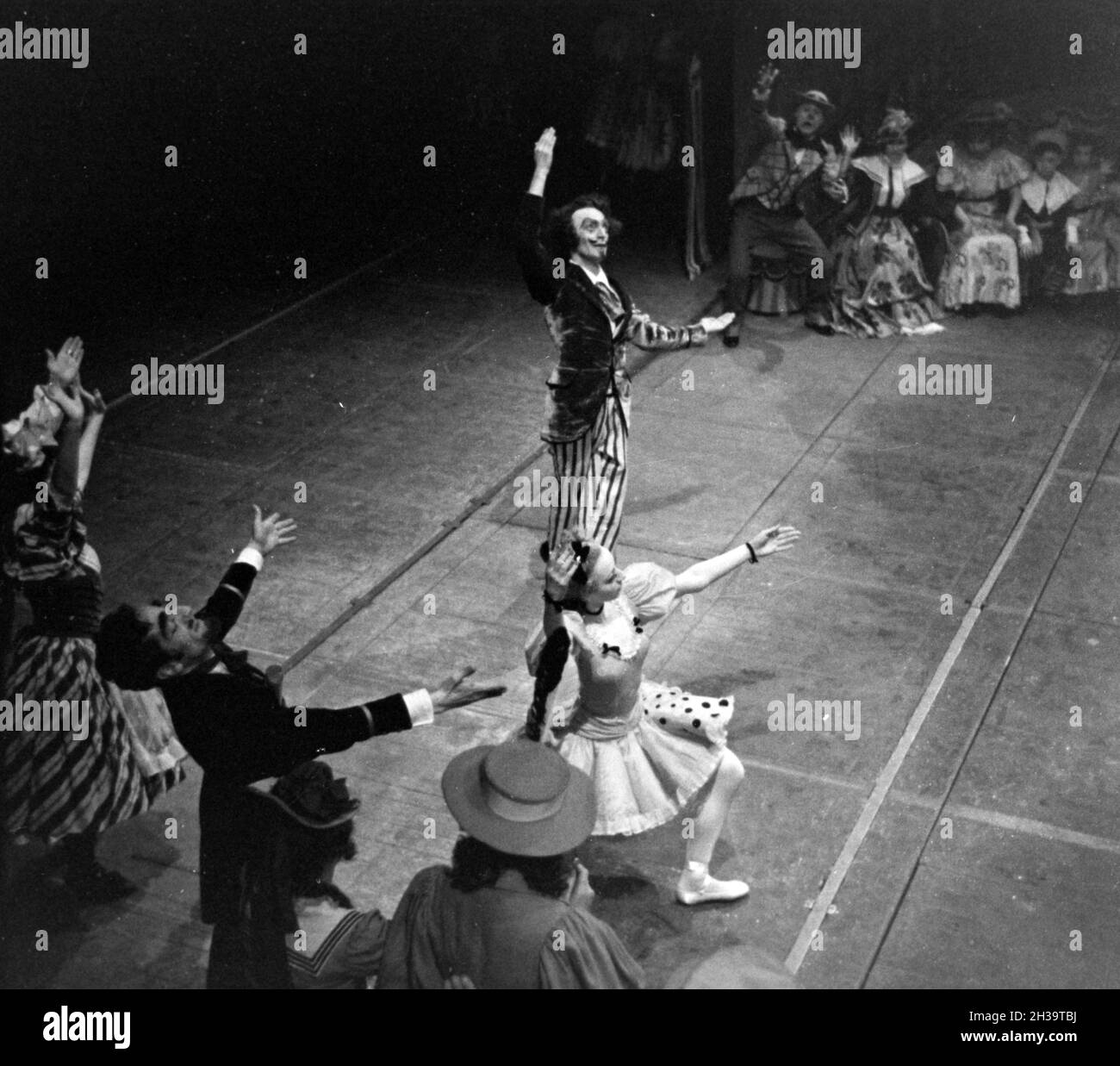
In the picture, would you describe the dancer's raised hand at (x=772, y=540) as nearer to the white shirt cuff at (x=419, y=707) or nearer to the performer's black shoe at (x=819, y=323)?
the white shirt cuff at (x=419, y=707)

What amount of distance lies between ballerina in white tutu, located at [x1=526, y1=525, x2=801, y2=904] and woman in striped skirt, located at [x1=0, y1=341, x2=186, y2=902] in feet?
5.98

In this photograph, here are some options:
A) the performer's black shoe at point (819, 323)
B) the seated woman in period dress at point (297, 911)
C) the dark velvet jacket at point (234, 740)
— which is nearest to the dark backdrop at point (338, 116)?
the performer's black shoe at point (819, 323)

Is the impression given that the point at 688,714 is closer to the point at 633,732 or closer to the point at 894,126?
the point at 633,732

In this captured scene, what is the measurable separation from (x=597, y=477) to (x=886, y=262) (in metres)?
5.60

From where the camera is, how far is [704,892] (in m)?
7.25

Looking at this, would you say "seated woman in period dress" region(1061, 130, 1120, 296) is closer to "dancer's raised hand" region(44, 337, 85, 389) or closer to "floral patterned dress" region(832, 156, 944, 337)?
"floral patterned dress" region(832, 156, 944, 337)

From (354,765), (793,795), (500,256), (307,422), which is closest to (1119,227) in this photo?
(500,256)

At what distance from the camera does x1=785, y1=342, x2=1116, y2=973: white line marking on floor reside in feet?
23.6

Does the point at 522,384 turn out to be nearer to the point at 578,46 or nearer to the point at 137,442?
the point at 137,442

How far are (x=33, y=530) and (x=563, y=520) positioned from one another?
2837 mm

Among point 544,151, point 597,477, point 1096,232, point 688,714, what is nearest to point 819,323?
point 1096,232

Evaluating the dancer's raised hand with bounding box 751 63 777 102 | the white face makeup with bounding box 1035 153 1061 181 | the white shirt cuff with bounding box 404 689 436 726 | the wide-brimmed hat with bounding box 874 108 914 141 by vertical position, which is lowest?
the white shirt cuff with bounding box 404 689 436 726

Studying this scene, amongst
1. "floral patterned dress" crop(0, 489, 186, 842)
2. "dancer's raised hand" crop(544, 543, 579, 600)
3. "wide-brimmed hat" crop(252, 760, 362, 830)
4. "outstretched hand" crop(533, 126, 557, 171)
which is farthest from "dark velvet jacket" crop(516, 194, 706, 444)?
"wide-brimmed hat" crop(252, 760, 362, 830)

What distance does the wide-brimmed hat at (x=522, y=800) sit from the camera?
19.3ft
